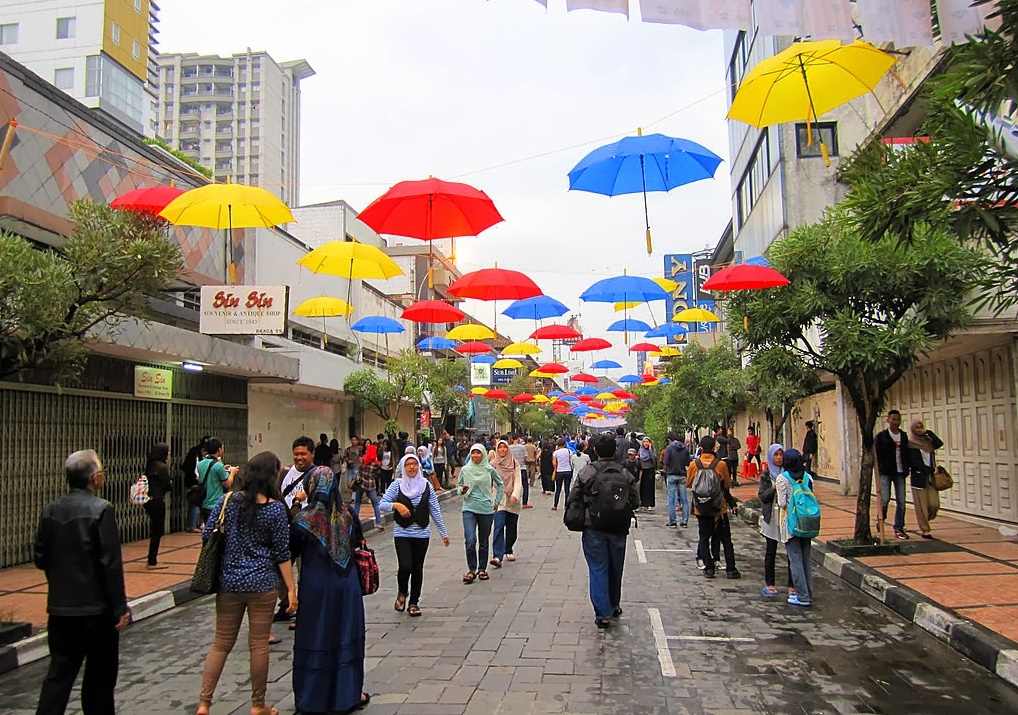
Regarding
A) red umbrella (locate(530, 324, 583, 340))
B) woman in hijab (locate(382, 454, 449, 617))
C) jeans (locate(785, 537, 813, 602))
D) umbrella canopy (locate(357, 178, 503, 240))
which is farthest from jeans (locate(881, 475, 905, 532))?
red umbrella (locate(530, 324, 583, 340))

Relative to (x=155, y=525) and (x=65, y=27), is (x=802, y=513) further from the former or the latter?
(x=65, y=27)

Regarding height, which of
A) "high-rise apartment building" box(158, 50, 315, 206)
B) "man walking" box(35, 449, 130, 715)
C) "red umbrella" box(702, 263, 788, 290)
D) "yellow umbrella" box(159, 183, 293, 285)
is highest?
"high-rise apartment building" box(158, 50, 315, 206)

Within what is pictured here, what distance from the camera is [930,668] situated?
6465mm

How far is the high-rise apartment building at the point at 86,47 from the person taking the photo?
4634 centimetres

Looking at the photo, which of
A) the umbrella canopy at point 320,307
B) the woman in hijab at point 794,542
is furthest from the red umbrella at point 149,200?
the woman in hijab at point 794,542

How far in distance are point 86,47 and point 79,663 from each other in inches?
2040

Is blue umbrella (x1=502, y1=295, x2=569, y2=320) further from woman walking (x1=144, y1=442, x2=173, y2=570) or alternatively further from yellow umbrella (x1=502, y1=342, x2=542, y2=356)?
woman walking (x1=144, y1=442, x2=173, y2=570)

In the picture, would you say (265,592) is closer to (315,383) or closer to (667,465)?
(667,465)

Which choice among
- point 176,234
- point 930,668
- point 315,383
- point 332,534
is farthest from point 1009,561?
point 315,383

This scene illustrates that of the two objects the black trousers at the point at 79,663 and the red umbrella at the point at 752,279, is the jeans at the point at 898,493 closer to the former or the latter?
the red umbrella at the point at 752,279

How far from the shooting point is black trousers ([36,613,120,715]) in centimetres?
464

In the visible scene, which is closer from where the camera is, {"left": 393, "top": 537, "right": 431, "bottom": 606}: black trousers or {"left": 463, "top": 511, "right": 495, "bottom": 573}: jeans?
{"left": 393, "top": 537, "right": 431, "bottom": 606}: black trousers

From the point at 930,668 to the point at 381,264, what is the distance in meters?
11.7

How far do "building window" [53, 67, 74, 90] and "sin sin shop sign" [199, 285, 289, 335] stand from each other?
40809 mm
